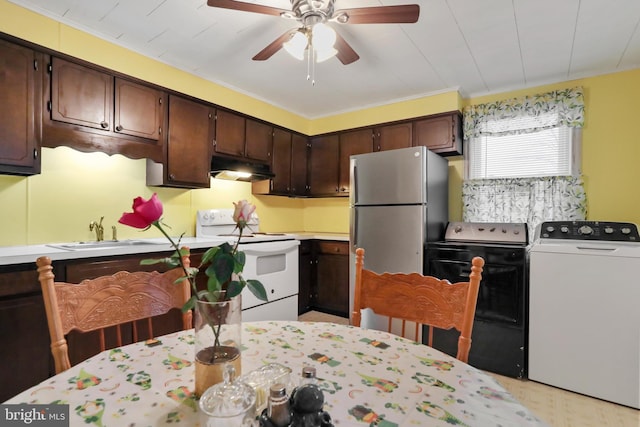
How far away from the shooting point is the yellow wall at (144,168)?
2.04 meters

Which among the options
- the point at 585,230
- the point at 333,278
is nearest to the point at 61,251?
the point at 333,278

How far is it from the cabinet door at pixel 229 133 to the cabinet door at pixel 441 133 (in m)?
1.75

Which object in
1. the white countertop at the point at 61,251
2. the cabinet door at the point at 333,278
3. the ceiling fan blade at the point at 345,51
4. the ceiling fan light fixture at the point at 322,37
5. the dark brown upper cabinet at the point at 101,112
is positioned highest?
the ceiling fan blade at the point at 345,51

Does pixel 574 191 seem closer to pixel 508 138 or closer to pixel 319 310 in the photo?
pixel 508 138

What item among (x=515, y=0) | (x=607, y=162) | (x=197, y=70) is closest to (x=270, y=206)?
(x=197, y=70)

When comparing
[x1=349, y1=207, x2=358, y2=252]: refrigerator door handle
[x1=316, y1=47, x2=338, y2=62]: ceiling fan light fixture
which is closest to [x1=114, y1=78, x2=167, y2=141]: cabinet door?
[x1=316, y1=47, x2=338, y2=62]: ceiling fan light fixture

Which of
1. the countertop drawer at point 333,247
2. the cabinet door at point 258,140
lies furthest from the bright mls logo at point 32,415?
the countertop drawer at point 333,247

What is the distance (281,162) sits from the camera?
3.64 meters

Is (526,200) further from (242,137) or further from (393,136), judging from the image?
(242,137)

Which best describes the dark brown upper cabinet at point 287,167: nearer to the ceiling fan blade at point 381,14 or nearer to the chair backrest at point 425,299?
the ceiling fan blade at point 381,14

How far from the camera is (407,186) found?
279cm

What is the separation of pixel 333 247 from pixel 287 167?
3.50ft

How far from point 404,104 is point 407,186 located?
1.14 m

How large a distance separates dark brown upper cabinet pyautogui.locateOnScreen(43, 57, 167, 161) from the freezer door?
173cm
